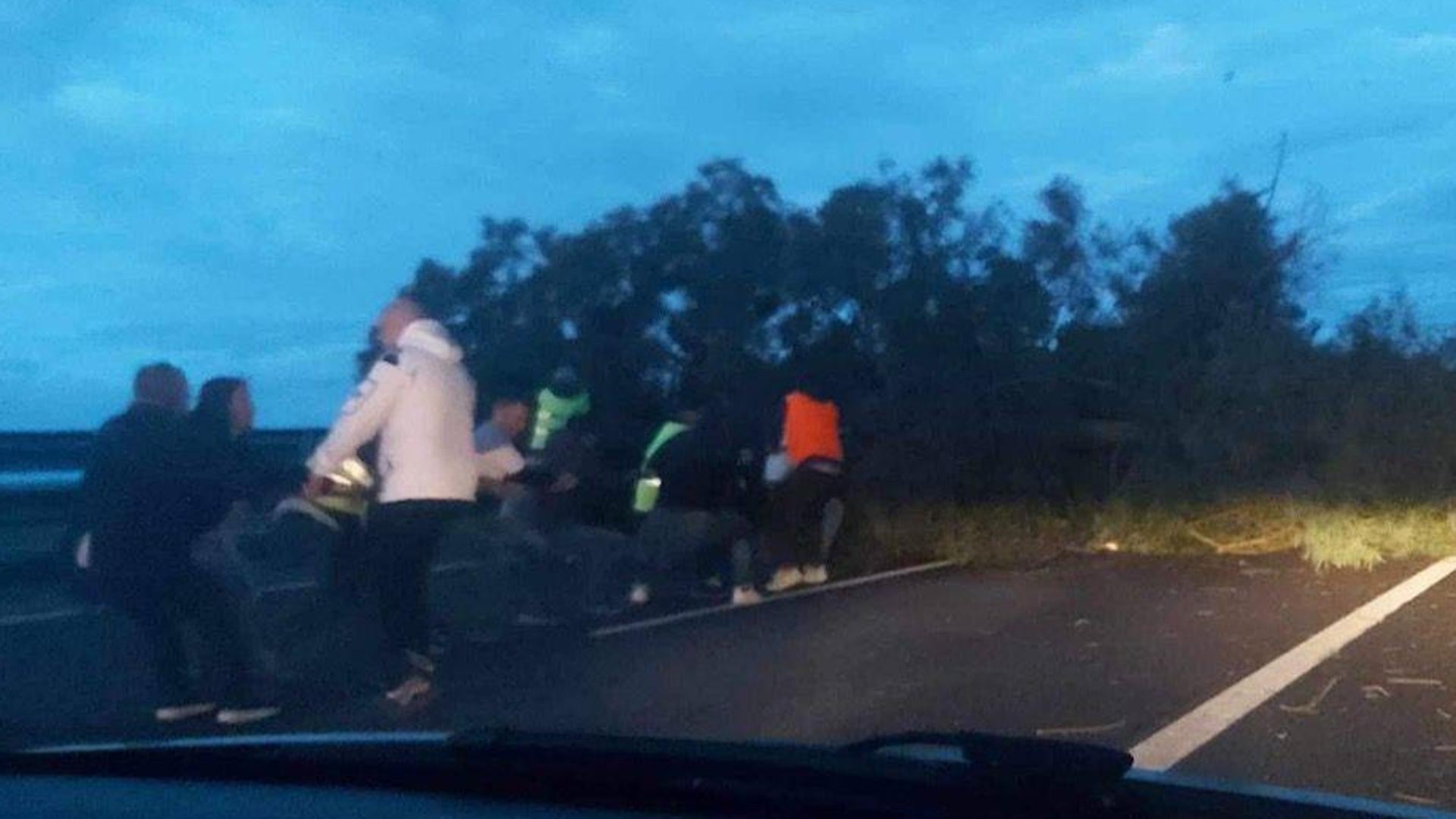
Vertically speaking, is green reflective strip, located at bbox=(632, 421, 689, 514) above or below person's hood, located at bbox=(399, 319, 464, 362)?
below

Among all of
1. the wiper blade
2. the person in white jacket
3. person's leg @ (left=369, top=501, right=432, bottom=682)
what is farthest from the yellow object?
the wiper blade

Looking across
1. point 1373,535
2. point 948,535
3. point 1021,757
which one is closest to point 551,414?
point 948,535

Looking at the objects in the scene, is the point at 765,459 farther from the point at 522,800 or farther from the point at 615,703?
the point at 522,800

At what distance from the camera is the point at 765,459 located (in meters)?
16.8

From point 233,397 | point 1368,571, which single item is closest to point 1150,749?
point 233,397

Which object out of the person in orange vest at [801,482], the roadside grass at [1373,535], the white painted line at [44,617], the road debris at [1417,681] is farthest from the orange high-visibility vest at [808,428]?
the road debris at [1417,681]

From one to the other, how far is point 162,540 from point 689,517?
21.7ft

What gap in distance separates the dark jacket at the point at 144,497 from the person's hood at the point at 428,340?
1.14m

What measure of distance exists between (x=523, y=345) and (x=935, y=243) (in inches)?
206

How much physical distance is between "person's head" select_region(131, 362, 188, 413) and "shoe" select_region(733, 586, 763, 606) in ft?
18.7

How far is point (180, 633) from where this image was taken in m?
10.1

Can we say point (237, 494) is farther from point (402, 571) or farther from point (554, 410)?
point (554, 410)

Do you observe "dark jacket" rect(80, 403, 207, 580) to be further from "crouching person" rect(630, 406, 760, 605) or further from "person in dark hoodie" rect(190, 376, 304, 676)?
"crouching person" rect(630, 406, 760, 605)

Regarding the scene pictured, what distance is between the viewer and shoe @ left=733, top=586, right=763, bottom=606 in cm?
1492
